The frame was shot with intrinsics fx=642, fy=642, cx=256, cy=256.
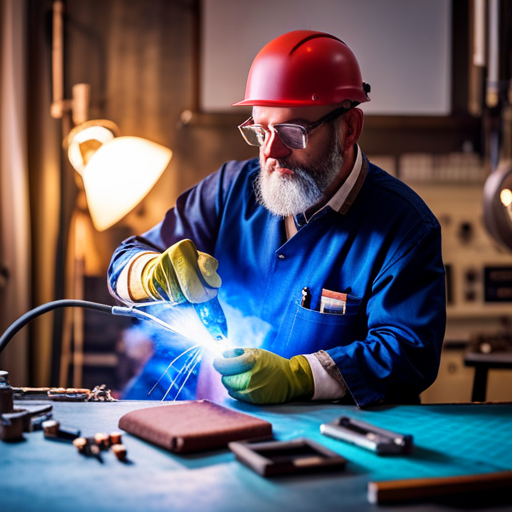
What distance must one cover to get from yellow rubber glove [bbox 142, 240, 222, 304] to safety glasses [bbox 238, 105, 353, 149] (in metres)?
0.39

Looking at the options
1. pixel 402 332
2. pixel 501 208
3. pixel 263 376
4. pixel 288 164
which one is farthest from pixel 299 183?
pixel 501 208

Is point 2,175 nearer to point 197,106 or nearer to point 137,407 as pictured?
point 197,106

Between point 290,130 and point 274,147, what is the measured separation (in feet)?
0.22

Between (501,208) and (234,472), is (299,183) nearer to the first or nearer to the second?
(501,208)

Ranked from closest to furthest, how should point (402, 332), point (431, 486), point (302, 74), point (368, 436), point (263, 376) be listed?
1. point (431, 486)
2. point (368, 436)
3. point (263, 376)
4. point (402, 332)
5. point (302, 74)

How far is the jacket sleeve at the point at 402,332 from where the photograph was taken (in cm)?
157

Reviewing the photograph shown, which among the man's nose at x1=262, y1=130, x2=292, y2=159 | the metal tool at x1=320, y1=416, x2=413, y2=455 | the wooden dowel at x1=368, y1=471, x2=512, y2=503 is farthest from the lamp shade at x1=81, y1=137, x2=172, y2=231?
the wooden dowel at x1=368, y1=471, x2=512, y2=503

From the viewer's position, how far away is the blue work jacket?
1635 millimetres

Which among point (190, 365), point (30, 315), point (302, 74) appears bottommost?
point (190, 365)

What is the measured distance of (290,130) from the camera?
5.91ft

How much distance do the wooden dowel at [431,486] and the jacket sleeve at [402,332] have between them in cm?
50

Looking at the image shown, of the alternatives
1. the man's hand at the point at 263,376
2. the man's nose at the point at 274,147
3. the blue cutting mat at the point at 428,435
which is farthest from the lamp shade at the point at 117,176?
the blue cutting mat at the point at 428,435

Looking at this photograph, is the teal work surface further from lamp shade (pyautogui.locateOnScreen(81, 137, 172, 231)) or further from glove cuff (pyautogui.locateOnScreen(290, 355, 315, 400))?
lamp shade (pyautogui.locateOnScreen(81, 137, 172, 231))

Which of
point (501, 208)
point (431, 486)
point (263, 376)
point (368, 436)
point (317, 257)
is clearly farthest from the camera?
point (501, 208)
